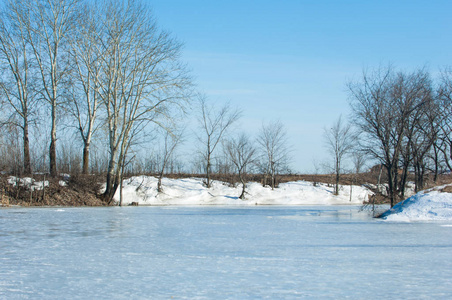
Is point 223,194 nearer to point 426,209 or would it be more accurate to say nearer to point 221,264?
point 426,209

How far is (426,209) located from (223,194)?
21.4 metres

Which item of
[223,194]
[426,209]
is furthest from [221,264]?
[223,194]

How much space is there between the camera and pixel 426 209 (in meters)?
17.7

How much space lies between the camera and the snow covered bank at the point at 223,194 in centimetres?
3267

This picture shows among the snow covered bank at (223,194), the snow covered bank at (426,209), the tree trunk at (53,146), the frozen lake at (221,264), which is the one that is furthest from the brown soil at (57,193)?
the snow covered bank at (426,209)

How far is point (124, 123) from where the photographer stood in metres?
27.7

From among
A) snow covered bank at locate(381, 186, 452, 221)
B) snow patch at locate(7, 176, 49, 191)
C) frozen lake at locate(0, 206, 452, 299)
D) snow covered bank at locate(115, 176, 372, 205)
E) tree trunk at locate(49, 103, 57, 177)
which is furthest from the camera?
snow covered bank at locate(115, 176, 372, 205)

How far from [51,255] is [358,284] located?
5.69 m

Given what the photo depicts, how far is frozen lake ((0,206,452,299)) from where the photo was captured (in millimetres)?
5785

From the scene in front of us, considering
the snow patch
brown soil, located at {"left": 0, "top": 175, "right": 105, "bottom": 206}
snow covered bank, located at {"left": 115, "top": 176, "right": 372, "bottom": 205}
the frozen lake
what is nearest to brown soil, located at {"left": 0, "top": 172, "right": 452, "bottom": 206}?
brown soil, located at {"left": 0, "top": 175, "right": 105, "bottom": 206}

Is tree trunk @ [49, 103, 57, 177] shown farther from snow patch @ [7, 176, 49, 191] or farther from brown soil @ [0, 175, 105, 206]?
snow patch @ [7, 176, 49, 191]

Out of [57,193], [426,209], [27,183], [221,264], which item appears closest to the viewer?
[221,264]

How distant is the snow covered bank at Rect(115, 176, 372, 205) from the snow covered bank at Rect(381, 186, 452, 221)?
462 inches

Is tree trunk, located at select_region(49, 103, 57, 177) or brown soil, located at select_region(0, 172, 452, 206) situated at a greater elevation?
tree trunk, located at select_region(49, 103, 57, 177)
